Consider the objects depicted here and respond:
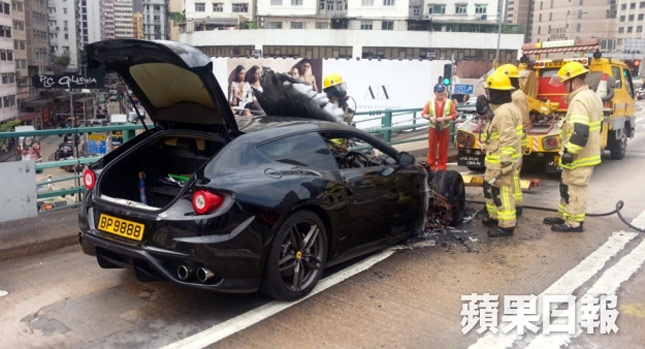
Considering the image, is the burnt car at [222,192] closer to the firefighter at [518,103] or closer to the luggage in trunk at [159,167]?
the luggage in trunk at [159,167]

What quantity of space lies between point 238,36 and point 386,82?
2811 cm

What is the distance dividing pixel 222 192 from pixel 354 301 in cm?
135

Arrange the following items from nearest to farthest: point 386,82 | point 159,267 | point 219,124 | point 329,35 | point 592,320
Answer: point 159,267 → point 592,320 → point 219,124 → point 386,82 → point 329,35

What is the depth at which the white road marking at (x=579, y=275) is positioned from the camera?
3775 millimetres

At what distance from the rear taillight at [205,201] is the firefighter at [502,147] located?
137 inches

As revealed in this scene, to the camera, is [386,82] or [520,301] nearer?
[520,301]

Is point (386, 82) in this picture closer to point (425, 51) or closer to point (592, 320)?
point (425, 51)

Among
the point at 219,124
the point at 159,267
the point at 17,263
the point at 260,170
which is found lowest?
the point at 17,263

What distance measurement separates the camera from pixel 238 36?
63969 mm

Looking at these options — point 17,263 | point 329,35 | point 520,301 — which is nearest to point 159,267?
point 17,263

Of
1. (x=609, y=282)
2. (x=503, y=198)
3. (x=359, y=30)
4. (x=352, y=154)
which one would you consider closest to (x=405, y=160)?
(x=352, y=154)

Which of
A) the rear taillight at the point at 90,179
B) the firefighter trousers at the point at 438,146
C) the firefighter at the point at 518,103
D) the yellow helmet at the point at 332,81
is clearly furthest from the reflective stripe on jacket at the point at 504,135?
the rear taillight at the point at 90,179

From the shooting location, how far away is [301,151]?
4559 millimetres

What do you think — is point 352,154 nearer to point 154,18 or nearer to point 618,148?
point 618,148
